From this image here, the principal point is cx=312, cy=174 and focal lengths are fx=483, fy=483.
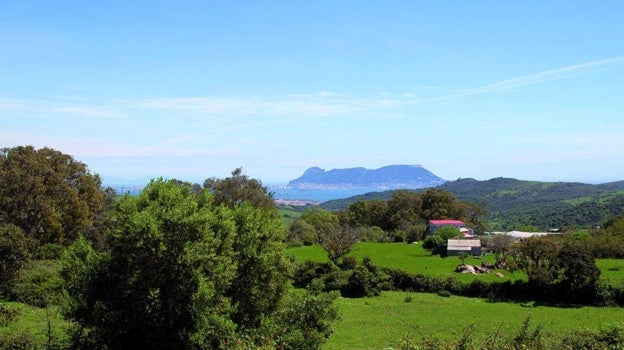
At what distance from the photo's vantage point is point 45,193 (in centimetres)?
4250

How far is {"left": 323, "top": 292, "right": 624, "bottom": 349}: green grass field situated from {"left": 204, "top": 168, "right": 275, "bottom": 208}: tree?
17552mm

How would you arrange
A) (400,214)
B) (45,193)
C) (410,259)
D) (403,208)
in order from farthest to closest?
(403,208) → (400,214) → (410,259) → (45,193)

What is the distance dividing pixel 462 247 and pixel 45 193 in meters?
47.0

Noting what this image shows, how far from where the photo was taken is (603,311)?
120 feet

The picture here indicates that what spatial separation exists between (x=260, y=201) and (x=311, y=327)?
36808mm

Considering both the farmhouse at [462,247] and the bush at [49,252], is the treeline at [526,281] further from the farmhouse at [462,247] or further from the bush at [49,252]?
the bush at [49,252]

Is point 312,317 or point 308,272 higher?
point 312,317

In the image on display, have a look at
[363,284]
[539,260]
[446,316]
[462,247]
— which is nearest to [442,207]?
[462,247]

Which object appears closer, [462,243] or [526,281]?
[526,281]

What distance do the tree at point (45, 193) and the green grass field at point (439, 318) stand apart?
87.5ft

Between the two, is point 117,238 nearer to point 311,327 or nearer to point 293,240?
point 311,327

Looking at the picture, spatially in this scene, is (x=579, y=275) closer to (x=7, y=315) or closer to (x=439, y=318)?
(x=439, y=318)

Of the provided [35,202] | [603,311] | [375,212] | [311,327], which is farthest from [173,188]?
[375,212]

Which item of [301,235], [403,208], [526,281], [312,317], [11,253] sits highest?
[11,253]
